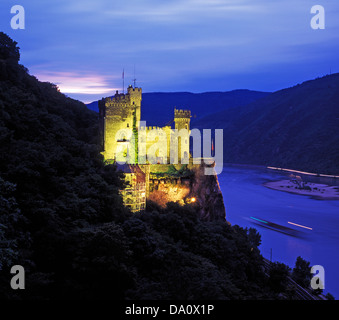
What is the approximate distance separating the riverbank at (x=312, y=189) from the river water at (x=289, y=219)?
2.76m

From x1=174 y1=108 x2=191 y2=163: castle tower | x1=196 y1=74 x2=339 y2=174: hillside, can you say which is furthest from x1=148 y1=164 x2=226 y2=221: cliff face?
x1=196 y1=74 x2=339 y2=174: hillside

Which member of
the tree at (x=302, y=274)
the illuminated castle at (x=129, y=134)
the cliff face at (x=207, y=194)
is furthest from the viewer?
the cliff face at (x=207, y=194)

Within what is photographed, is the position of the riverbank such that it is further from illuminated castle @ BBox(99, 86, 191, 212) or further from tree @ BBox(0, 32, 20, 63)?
tree @ BBox(0, 32, 20, 63)

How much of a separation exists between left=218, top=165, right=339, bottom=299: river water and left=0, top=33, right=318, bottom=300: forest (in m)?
15.3

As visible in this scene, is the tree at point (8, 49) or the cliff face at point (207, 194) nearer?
the cliff face at point (207, 194)

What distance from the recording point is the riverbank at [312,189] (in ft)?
270

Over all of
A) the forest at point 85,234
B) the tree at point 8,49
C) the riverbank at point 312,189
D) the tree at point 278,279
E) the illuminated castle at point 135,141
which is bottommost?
the tree at point 278,279

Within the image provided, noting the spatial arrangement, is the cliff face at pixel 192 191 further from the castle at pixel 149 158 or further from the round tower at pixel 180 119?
the round tower at pixel 180 119

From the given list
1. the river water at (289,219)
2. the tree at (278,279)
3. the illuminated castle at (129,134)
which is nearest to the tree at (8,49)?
the illuminated castle at (129,134)

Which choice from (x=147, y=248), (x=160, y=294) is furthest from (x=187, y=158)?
(x=160, y=294)

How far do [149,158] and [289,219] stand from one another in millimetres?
36578

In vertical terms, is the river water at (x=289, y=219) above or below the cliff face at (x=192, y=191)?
below

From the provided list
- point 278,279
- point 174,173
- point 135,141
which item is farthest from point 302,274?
point 135,141

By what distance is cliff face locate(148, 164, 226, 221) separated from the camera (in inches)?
1256
